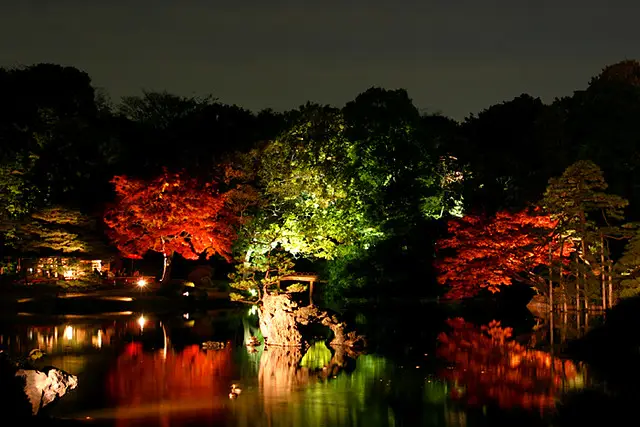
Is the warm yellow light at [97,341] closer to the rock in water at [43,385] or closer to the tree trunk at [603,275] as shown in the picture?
the rock in water at [43,385]

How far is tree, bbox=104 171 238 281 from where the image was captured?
1465 inches

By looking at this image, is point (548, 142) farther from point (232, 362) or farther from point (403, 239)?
point (232, 362)

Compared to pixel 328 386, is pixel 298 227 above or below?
above

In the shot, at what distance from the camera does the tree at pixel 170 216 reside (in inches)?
1465

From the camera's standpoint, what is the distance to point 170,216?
122ft

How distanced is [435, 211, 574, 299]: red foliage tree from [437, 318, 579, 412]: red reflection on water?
6.17 m

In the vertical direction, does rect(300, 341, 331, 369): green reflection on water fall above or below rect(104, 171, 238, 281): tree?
below

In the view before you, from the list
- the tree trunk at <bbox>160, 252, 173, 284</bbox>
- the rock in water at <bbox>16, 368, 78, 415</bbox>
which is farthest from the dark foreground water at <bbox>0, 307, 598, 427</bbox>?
the tree trunk at <bbox>160, 252, 173, 284</bbox>

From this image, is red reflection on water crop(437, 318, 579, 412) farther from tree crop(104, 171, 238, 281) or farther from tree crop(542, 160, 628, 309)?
tree crop(104, 171, 238, 281)

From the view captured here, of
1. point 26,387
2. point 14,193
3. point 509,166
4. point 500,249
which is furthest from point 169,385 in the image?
point 509,166

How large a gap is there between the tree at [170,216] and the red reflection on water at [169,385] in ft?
48.7

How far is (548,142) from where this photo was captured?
41.8m

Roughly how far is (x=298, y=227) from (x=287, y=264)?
624cm

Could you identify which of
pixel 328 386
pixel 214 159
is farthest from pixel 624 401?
pixel 214 159
